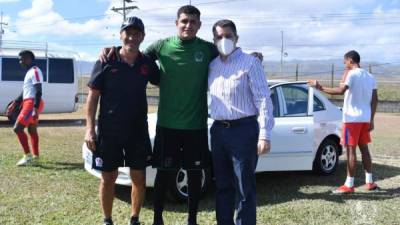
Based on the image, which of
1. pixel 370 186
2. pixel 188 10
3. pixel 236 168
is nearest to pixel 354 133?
pixel 370 186

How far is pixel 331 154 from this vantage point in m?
7.50

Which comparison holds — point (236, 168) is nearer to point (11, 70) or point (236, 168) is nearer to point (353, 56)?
point (353, 56)

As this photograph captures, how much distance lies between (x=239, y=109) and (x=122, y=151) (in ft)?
3.67

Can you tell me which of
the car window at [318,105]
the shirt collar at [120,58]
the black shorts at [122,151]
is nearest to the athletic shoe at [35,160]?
the black shorts at [122,151]

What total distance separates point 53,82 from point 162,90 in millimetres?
12444

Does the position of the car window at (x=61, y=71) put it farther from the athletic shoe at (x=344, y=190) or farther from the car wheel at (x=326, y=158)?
the athletic shoe at (x=344, y=190)

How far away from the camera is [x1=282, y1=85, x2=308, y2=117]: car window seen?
675 cm

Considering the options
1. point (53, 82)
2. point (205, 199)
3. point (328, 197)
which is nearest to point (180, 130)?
point (205, 199)

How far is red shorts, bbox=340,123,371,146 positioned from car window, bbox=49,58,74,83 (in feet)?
38.1

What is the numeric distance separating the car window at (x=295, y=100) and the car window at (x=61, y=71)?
10.8 m

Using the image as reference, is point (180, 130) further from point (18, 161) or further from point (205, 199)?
point (18, 161)

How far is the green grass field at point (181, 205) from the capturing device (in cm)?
516

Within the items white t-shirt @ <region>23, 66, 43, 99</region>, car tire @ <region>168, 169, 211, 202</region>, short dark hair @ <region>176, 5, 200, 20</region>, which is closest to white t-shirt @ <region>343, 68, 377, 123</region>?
car tire @ <region>168, 169, 211, 202</region>

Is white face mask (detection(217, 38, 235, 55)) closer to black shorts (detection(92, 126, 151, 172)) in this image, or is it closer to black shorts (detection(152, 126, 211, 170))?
black shorts (detection(152, 126, 211, 170))
